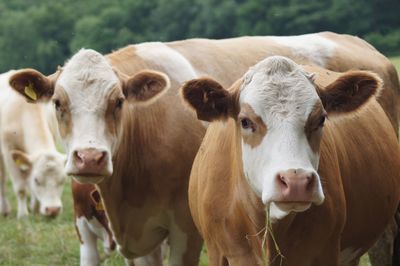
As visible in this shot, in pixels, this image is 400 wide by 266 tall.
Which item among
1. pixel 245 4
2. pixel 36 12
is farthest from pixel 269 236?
pixel 36 12

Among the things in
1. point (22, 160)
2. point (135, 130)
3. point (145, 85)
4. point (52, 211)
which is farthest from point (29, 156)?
point (145, 85)

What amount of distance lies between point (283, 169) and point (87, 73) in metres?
2.22

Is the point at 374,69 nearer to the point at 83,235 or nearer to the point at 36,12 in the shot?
the point at 83,235

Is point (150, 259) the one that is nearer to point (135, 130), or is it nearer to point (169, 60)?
point (135, 130)

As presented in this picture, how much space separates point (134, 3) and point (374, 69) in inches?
398

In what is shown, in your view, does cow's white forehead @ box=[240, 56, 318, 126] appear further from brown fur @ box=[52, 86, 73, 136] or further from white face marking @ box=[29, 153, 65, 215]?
white face marking @ box=[29, 153, 65, 215]

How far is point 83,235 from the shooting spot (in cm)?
648

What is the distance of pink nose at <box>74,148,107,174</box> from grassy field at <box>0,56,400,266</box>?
8.25 feet

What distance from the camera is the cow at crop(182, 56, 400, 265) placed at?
3.90 meters

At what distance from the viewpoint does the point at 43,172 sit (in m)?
12.0

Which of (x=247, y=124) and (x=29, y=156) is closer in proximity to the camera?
(x=247, y=124)

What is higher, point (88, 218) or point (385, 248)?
point (88, 218)

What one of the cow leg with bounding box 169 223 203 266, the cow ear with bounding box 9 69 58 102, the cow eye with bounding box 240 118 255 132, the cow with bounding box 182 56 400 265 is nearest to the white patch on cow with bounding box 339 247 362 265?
the cow with bounding box 182 56 400 265

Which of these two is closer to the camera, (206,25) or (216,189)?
(216,189)
